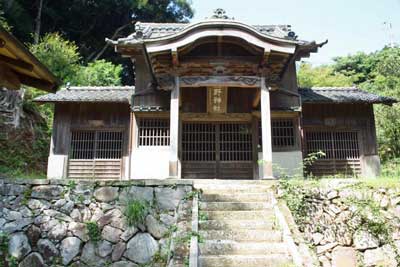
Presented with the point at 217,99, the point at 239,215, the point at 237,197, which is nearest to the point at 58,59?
the point at 217,99

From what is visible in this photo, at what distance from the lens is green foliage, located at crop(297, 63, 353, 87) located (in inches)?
1045

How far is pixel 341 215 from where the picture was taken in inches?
289

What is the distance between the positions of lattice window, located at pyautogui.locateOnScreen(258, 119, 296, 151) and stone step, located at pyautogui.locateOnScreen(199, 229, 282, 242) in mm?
5441

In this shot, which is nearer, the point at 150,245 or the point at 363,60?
the point at 150,245

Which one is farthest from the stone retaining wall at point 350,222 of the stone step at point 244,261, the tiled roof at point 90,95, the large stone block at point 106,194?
the tiled roof at point 90,95

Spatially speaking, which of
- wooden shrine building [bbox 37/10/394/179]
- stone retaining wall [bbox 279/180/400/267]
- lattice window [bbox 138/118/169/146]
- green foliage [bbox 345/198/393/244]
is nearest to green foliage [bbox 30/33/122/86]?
wooden shrine building [bbox 37/10/394/179]

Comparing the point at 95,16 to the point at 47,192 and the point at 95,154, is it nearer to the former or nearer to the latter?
the point at 95,154

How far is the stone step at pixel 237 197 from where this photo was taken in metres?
7.30

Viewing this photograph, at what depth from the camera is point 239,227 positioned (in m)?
6.43

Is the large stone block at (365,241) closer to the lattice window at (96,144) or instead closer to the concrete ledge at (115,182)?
the concrete ledge at (115,182)

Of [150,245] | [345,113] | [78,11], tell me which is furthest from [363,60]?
[150,245]

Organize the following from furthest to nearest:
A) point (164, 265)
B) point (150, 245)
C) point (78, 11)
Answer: point (78, 11), point (150, 245), point (164, 265)

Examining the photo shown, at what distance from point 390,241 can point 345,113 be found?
6.22 meters

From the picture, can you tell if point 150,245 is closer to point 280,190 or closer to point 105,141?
point 280,190
